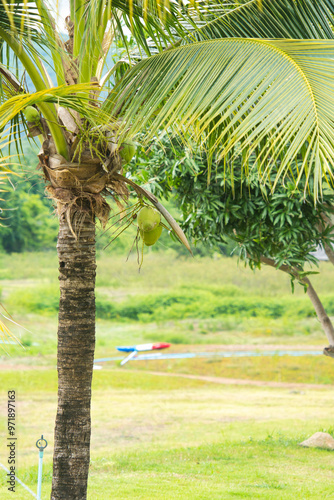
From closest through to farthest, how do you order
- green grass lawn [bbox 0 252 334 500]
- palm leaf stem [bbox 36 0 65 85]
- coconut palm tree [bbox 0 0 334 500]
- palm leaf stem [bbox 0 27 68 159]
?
1. coconut palm tree [bbox 0 0 334 500]
2. palm leaf stem [bbox 36 0 65 85]
3. palm leaf stem [bbox 0 27 68 159]
4. green grass lawn [bbox 0 252 334 500]

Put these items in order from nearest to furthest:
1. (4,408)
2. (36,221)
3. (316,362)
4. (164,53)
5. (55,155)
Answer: (164,53) < (55,155) < (4,408) < (316,362) < (36,221)

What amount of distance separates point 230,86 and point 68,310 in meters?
1.38

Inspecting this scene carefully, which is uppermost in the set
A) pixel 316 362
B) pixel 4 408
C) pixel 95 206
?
pixel 95 206

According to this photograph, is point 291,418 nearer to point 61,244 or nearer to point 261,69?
point 61,244

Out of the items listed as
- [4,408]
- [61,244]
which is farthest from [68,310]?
[4,408]

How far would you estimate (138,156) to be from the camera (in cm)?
473

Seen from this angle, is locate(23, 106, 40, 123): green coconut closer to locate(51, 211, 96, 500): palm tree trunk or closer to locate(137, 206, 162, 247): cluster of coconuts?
locate(51, 211, 96, 500): palm tree trunk

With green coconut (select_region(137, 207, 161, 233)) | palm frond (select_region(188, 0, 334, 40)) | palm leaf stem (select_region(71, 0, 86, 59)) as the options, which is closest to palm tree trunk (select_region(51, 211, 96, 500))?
green coconut (select_region(137, 207, 161, 233))

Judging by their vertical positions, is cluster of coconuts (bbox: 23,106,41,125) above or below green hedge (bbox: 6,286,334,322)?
above

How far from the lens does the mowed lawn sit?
4.68 meters

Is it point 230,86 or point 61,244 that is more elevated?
point 230,86

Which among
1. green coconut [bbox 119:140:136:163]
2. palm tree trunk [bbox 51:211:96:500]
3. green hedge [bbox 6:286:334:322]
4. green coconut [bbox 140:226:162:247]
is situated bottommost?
green hedge [bbox 6:286:334:322]

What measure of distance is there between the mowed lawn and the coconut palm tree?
2.01 metres

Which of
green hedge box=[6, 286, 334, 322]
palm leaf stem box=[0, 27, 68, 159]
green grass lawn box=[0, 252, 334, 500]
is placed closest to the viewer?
palm leaf stem box=[0, 27, 68, 159]
